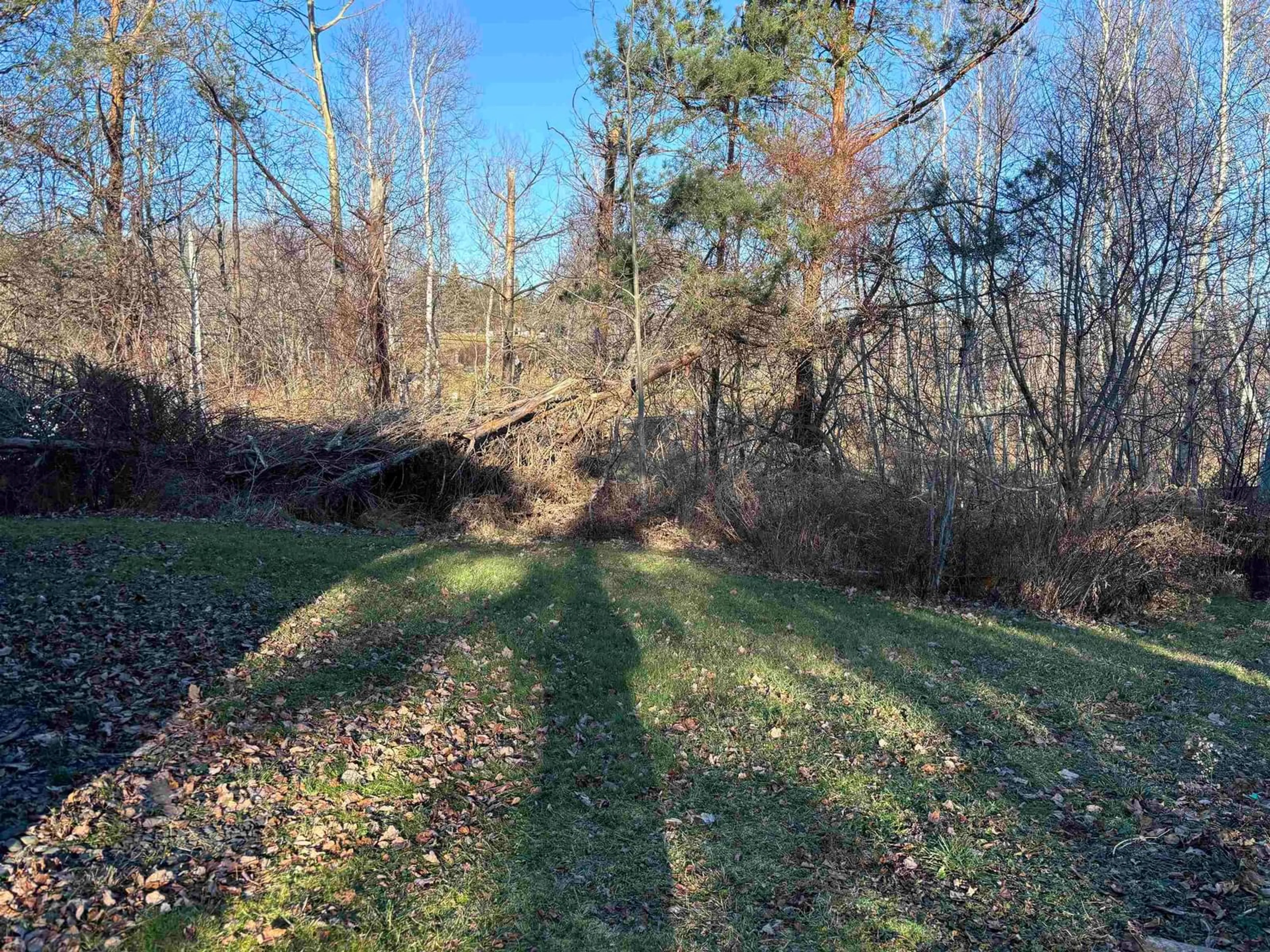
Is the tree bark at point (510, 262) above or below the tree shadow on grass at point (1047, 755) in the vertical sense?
above

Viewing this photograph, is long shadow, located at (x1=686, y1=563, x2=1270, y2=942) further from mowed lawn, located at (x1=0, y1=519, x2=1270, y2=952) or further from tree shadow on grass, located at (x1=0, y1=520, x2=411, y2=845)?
tree shadow on grass, located at (x1=0, y1=520, x2=411, y2=845)

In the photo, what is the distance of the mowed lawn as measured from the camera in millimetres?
3549

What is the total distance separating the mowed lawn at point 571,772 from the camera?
3549mm

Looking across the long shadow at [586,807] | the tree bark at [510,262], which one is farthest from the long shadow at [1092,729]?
the tree bark at [510,262]

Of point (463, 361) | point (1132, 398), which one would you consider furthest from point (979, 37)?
point (463, 361)

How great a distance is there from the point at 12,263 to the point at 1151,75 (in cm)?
1923

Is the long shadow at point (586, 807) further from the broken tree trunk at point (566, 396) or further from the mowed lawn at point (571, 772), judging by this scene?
the broken tree trunk at point (566, 396)

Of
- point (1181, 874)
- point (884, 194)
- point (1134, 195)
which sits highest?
point (884, 194)

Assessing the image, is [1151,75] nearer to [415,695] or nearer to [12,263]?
[415,695]

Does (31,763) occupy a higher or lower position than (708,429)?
lower

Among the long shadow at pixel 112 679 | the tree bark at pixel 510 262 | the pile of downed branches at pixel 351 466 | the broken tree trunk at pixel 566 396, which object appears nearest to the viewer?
the long shadow at pixel 112 679

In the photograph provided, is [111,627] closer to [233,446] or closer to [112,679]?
[112,679]

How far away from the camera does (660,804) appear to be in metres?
4.80

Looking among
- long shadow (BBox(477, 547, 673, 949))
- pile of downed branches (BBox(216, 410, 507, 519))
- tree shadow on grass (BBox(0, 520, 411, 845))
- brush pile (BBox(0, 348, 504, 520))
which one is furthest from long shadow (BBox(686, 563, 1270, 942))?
brush pile (BBox(0, 348, 504, 520))
